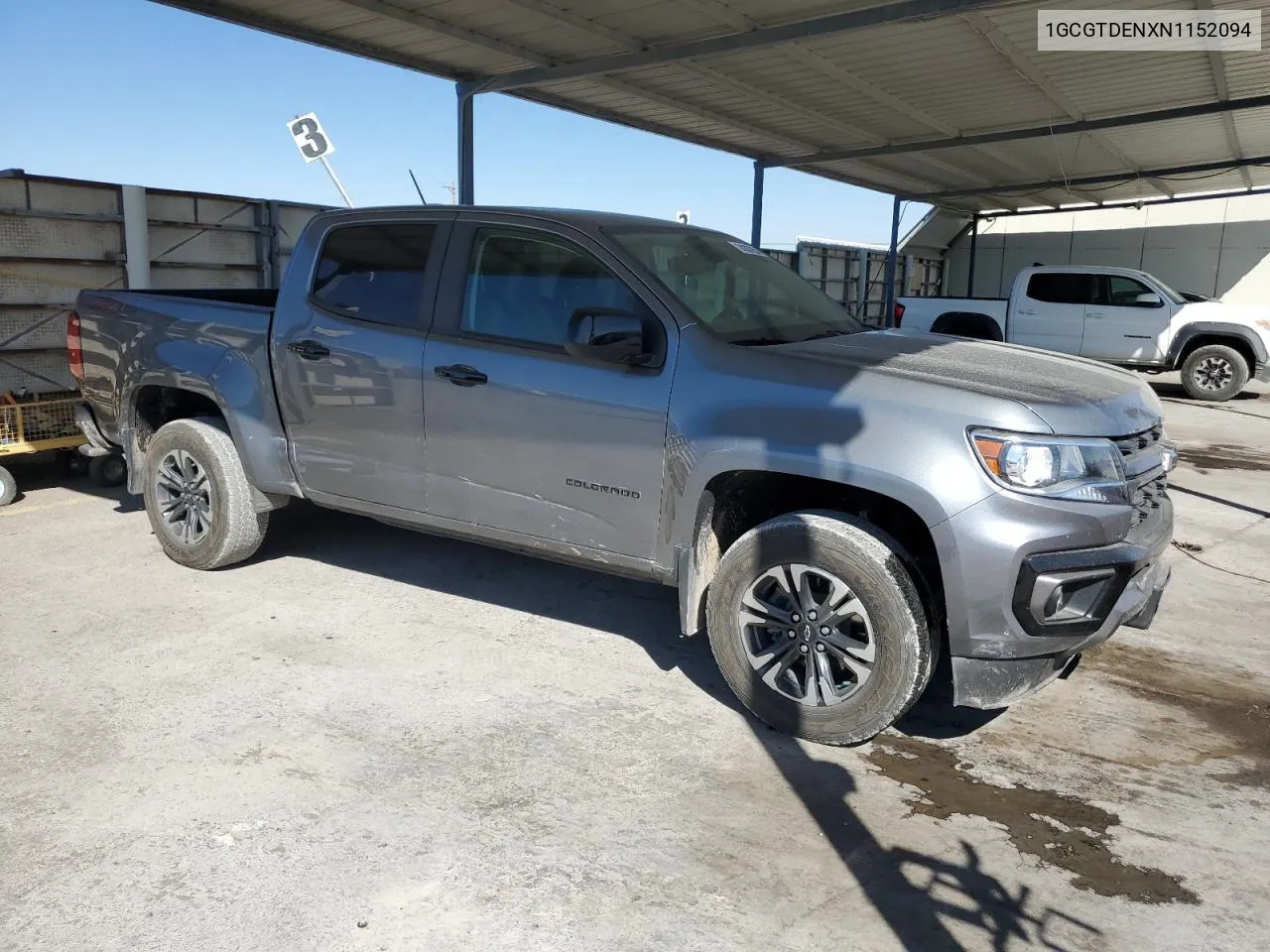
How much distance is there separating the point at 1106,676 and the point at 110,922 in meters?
3.88

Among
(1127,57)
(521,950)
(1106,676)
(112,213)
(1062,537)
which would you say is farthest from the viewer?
(1127,57)

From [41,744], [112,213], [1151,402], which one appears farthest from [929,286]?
[41,744]

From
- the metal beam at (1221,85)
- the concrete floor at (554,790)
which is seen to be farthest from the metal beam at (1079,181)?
the concrete floor at (554,790)

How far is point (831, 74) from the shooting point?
1204 centimetres

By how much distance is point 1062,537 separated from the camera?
3244mm

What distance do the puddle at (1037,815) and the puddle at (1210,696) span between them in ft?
2.29

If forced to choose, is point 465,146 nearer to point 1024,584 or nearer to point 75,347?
point 75,347

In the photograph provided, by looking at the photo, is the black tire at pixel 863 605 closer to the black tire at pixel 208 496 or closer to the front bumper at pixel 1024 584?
the front bumper at pixel 1024 584

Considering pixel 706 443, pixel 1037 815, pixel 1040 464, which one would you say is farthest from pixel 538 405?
pixel 1037 815

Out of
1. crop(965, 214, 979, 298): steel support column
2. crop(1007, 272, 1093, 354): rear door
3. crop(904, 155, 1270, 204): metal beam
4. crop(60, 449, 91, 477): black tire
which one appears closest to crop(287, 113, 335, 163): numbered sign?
crop(60, 449, 91, 477): black tire

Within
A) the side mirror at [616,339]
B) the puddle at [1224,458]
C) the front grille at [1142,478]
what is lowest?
the puddle at [1224,458]

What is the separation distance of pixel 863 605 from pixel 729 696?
89cm

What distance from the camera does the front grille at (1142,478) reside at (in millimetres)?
3508

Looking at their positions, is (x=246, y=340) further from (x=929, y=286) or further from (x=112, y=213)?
(x=929, y=286)
